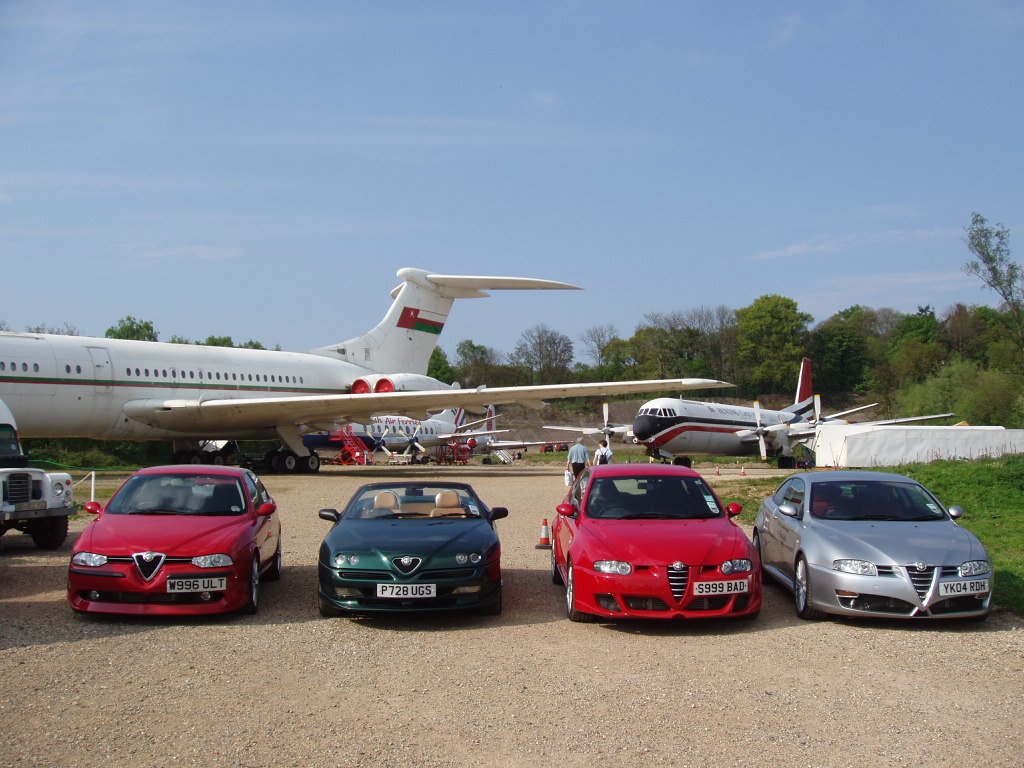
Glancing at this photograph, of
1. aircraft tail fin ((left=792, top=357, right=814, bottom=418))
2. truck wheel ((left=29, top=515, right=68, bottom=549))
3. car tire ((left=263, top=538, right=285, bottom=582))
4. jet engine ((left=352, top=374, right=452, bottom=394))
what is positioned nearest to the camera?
car tire ((left=263, top=538, right=285, bottom=582))

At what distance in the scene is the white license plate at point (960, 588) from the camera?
7988 millimetres

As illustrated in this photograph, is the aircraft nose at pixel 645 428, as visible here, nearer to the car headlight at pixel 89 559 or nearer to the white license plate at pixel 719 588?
the white license plate at pixel 719 588

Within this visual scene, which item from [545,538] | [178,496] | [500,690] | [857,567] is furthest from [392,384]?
[500,690]

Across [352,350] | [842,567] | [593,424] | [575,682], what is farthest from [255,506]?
[593,424]

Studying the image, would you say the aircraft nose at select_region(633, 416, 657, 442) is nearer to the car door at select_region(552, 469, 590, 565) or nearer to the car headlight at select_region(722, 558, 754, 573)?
the car door at select_region(552, 469, 590, 565)

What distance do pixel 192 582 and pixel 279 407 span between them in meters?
21.2

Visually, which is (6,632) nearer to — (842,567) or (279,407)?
(842,567)

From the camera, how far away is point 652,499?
9602 mm

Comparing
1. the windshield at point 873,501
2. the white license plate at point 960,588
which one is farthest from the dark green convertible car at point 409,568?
the white license plate at point 960,588

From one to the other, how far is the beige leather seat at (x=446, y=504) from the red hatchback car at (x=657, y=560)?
45.8 inches

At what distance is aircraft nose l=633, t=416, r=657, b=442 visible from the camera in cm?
3656

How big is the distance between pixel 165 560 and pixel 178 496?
59.5 inches

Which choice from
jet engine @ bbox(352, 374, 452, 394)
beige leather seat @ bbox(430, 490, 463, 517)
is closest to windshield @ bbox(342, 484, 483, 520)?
beige leather seat @ bbox(430, 490, 463, 517)

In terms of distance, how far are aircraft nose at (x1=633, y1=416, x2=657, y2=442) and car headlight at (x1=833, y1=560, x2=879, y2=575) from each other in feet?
92.9
